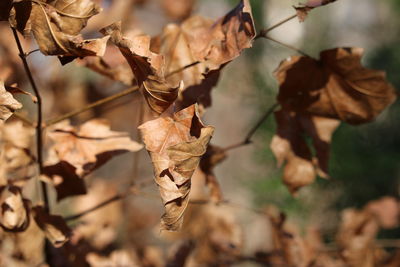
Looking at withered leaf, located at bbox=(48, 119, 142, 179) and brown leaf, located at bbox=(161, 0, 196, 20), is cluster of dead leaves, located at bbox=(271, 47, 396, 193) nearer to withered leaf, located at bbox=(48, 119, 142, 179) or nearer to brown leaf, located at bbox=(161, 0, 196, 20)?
withered leaf, located at bbox=(48, 119, 142, 179)

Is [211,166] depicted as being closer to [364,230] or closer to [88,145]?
[88,145]

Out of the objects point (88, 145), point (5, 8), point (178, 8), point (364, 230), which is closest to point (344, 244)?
point (364, 230)

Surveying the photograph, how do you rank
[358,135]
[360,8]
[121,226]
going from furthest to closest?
[360,8] → [121,226] → [358,135]

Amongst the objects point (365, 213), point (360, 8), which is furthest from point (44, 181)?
point (360, 8)

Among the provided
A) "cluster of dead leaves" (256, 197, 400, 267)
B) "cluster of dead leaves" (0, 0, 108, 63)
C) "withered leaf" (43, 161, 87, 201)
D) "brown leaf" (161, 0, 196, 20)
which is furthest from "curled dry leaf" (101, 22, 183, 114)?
"brown leaf" (161, 0, 196, 20)

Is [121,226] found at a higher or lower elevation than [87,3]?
lower

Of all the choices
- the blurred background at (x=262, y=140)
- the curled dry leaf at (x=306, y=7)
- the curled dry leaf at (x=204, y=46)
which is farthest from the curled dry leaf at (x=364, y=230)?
the curled dry leaf at (x=306, y=7)

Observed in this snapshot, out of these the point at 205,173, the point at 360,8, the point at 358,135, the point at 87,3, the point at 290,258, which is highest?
the point at 87,3

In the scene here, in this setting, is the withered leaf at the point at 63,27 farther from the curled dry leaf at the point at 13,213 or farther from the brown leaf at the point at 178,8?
the brown leaf at the point at 178,8

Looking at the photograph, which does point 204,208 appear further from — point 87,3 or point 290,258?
point 87,3
